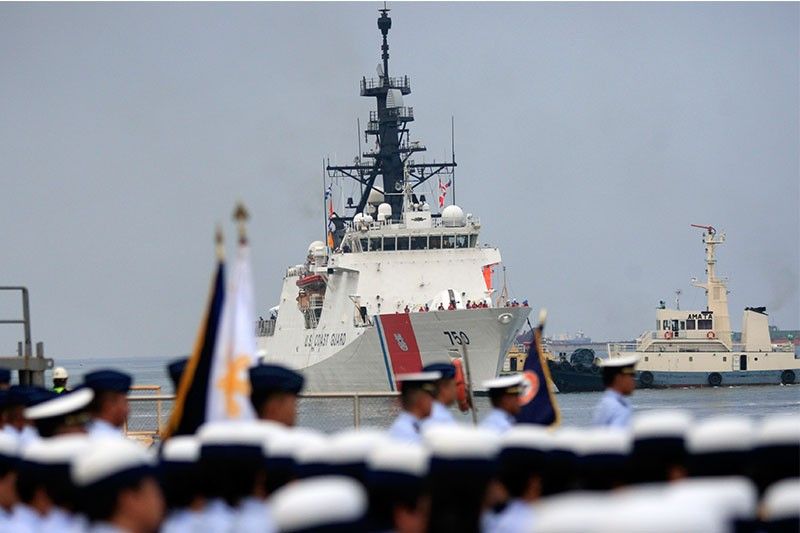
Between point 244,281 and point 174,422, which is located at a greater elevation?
point 244,281

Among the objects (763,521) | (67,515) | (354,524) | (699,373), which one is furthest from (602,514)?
(699,373)

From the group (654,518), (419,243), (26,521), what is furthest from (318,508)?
(419,243)

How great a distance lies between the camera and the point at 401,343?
49.4 metres

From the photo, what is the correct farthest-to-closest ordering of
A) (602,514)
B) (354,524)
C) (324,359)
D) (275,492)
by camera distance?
(324,359)
(275,492)
(354,524)
(602,514)

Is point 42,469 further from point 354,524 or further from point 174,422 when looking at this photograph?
point 354,524

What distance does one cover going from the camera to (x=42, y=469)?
23.7 feet

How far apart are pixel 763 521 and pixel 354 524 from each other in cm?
187

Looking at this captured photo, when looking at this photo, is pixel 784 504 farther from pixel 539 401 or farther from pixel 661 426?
pixel 539 401

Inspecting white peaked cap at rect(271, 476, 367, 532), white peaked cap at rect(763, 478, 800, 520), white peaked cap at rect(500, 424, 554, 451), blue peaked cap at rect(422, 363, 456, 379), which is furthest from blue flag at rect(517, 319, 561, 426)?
white peaked cap at rect(271, 476, 367, 532)

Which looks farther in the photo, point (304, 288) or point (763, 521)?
Result: point (304, 288)

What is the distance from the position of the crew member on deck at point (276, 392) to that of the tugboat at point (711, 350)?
2400 inches

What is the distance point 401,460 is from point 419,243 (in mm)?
46242

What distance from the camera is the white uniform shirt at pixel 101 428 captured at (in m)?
8.56

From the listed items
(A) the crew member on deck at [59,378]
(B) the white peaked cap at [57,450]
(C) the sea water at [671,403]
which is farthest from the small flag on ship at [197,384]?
(C) the sea water at [671,403]
